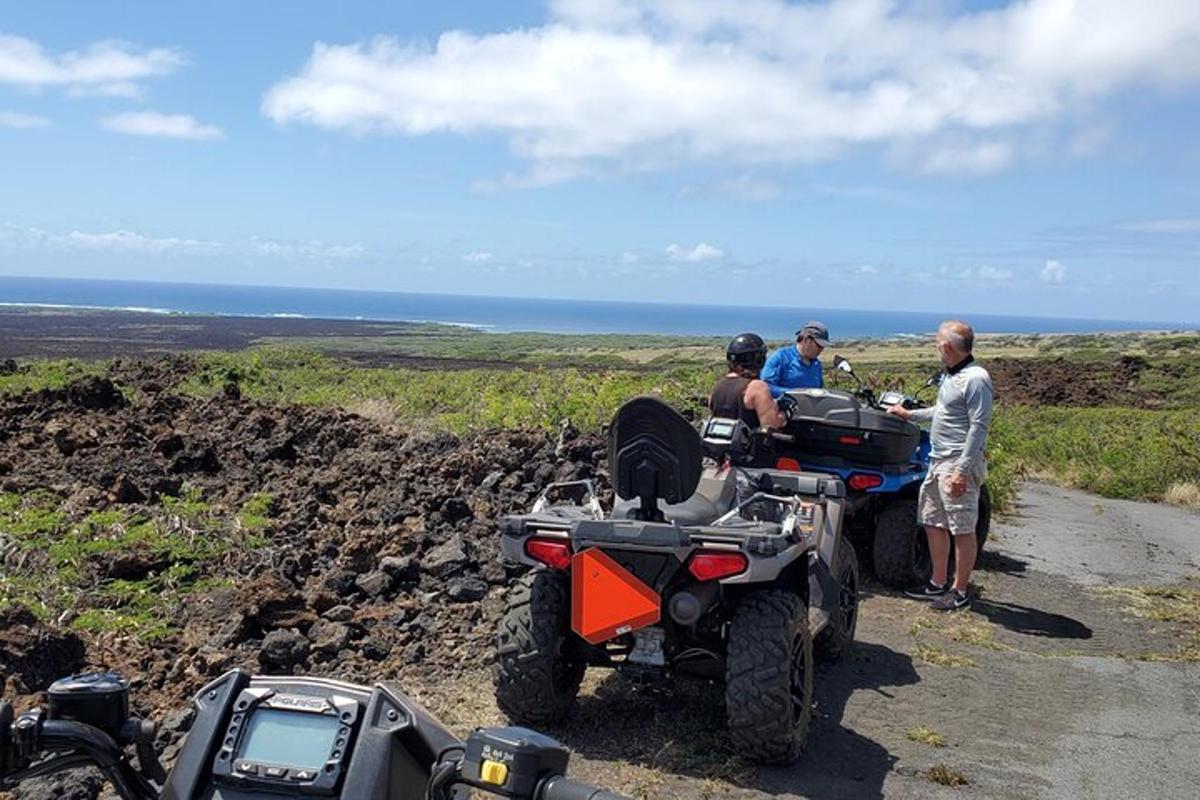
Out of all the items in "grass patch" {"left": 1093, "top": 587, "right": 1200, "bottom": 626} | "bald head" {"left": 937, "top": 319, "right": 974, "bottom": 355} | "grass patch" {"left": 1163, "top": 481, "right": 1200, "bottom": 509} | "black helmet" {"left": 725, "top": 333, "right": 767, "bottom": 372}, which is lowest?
"grass patch" {"left": 1163, "top": 481, "right": 1200, "bottom": 509}

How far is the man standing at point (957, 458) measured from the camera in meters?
8.52

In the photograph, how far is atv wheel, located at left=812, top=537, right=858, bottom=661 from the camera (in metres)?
7.16

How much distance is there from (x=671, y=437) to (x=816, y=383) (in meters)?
5.37

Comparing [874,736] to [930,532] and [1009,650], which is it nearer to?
[1009,650]

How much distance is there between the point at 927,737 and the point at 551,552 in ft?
7.39

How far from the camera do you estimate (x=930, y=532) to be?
8.97 metres

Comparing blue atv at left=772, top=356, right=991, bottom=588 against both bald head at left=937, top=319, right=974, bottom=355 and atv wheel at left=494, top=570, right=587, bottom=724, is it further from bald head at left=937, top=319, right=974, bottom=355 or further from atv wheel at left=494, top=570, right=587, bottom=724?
atv wheel at left=494, top=570, right=587, bottom=724

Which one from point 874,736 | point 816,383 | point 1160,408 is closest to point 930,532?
point 816,383

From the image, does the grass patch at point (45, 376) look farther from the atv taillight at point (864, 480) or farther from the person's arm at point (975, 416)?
the person's arm at point (975, 416)

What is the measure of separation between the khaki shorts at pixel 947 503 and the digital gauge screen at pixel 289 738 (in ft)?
23.5

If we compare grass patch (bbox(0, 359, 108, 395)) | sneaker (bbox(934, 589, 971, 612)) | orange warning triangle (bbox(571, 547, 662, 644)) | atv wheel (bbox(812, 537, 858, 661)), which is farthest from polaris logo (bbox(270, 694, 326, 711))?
grass patch (bbox(0, 359, 108, 395))

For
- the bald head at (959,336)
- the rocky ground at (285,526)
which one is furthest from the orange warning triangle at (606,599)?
the bald head at (959,336)

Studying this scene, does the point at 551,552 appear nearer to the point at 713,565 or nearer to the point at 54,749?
the point at 713,565

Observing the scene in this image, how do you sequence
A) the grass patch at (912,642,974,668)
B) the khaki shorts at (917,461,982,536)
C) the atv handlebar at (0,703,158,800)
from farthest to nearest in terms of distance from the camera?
1. the khaki shorts at (917,461,982,536)
2. the grass patch at (912,642,974,668)
3. the atv handlebar at (0,703,158,800)
